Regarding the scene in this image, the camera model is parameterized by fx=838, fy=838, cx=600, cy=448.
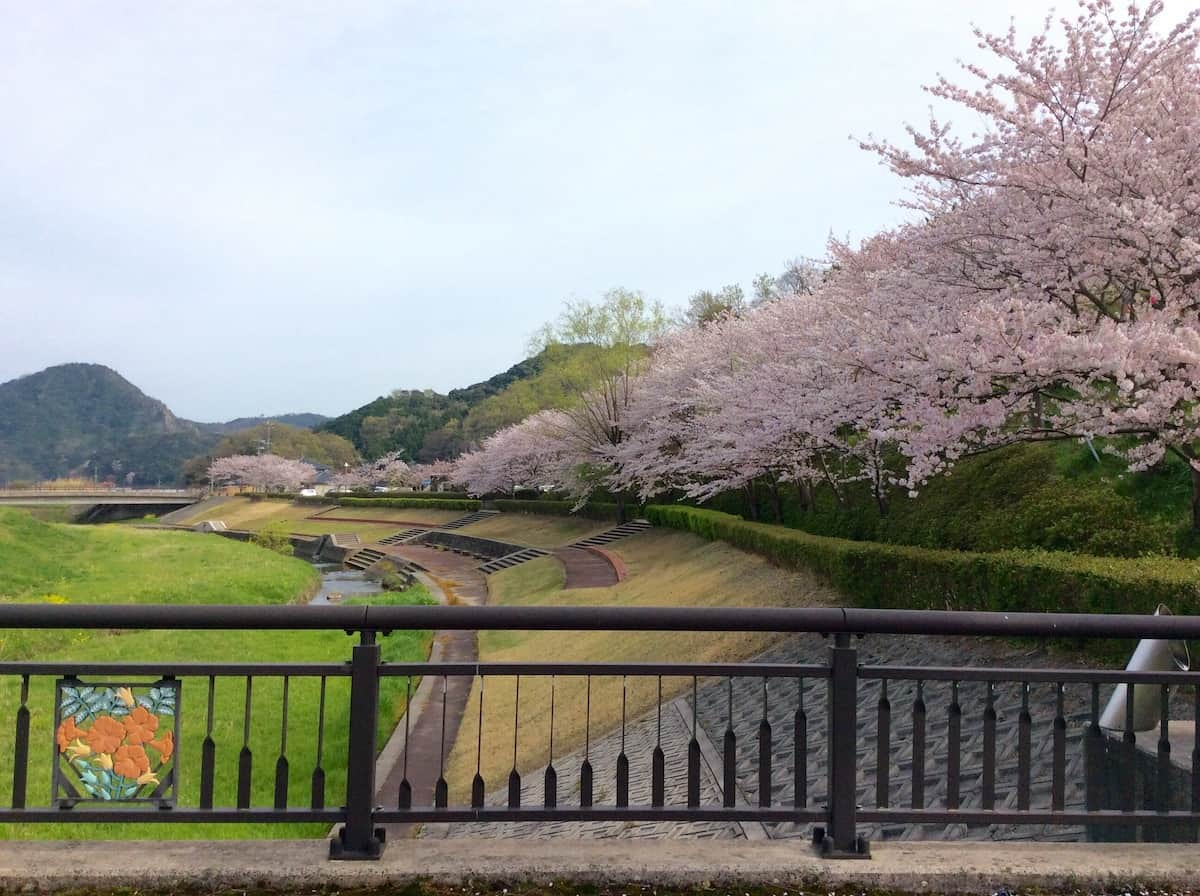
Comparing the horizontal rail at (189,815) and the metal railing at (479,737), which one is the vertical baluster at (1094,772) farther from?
the horizontal rail at (189,815)

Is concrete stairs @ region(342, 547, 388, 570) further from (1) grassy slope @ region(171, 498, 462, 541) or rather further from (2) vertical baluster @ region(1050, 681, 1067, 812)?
(2) vertical baluster @ region(1050, 681, 1067, 812)

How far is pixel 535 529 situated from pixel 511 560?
7.63m

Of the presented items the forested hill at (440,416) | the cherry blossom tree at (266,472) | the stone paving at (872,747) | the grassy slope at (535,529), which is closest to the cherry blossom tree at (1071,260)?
the stone paving at (872,747)

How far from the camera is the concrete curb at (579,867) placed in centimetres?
301

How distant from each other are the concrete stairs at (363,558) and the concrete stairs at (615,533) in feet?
44.5

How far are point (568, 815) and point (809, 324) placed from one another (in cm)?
1602

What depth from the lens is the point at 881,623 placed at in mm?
3178

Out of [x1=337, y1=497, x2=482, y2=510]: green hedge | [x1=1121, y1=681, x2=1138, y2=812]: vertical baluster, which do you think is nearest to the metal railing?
[x1=1121, y1=681, x2=1138, y2=812]: vertical baluster

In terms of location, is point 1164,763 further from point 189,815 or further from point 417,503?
point 417,503

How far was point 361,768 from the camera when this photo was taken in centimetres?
321

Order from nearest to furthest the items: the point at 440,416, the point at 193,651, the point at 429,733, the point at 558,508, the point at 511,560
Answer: the point at 429,733, the point at 193,651, the point at 511,560, the point at 558,508, the point at 440,416

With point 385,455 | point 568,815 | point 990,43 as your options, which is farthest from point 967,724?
point 385,455

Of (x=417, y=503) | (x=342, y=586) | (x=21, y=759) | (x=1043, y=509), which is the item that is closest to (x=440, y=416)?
(x=417, y=503)

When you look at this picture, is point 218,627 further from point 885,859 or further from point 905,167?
point 905,167
